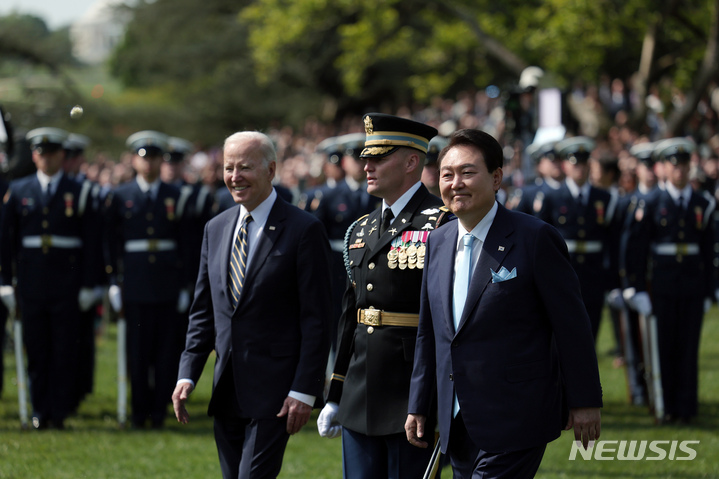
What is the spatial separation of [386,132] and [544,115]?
32.3 feet

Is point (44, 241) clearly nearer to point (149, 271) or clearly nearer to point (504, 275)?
point (149, 271)

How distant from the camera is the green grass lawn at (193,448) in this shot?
7.70 meters

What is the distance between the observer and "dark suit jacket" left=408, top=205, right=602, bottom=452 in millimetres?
4266

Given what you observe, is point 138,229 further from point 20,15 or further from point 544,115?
point 20,15

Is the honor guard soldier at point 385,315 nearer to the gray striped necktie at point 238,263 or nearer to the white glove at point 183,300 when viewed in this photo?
the gray striped necktie at point 238,263

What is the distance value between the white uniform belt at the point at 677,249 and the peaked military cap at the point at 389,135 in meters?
5.40

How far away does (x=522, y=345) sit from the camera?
4309 millimetres

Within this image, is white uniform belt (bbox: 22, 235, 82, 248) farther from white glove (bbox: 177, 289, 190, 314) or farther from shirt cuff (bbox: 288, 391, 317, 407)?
shirt cuff (bbox: 288, 391, 317, 407)

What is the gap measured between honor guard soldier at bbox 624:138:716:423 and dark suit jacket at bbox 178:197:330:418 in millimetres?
5353

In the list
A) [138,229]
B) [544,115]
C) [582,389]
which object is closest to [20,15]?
[544,115]

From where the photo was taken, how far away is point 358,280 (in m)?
5.16

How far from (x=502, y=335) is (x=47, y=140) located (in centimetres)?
653

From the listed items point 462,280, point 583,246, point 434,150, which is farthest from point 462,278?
point 583,246

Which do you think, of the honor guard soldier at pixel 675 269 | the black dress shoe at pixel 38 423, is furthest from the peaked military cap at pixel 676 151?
the black dress shoe at pixel 38 423
